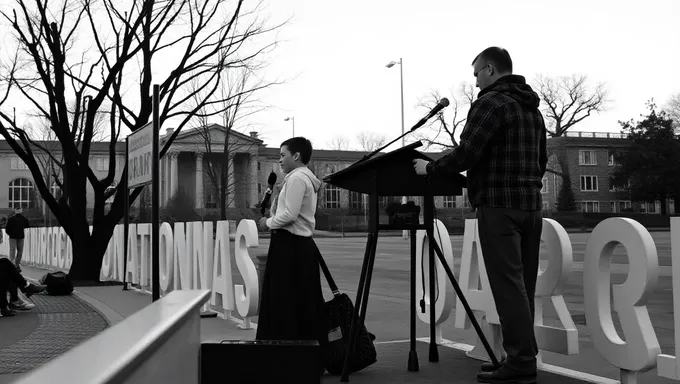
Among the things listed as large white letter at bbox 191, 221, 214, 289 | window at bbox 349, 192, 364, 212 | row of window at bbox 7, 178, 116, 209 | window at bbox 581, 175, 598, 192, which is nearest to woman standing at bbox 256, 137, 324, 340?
large white letter at bbox 191, 221, 214, 289

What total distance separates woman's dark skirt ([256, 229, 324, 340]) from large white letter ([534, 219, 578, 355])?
1.54 metres

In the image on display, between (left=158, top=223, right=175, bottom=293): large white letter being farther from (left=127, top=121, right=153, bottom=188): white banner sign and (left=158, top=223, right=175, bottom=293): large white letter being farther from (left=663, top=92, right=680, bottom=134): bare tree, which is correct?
(left=663, top=92, right=680, bottom=134): bare tree

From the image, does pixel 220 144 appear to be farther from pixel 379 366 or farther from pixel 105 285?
pixel 379 366

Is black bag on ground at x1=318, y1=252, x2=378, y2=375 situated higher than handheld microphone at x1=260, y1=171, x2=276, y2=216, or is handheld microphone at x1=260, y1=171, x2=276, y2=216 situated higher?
handheld microphone at x1=260, y1=171, x2=276, y2=216

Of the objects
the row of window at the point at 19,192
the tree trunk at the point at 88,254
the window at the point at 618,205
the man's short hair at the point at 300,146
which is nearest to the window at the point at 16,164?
the row of window at the point at 19,192

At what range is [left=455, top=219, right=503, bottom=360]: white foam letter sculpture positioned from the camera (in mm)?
5340

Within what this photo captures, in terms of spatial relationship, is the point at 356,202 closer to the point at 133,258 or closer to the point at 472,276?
the point at 133,258

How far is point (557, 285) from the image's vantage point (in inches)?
188

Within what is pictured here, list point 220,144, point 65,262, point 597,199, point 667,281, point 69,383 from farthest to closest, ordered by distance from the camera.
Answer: point 597,199, point 220,144, point 65,262, point 667,281, point 69,383

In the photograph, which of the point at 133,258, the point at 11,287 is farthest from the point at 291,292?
the point at 133,258

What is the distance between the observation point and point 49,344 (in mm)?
6746

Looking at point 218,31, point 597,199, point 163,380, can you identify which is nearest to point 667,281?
point 218,31

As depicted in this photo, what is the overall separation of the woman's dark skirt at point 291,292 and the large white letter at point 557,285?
1.54 m

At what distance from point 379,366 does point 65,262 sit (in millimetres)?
15290
